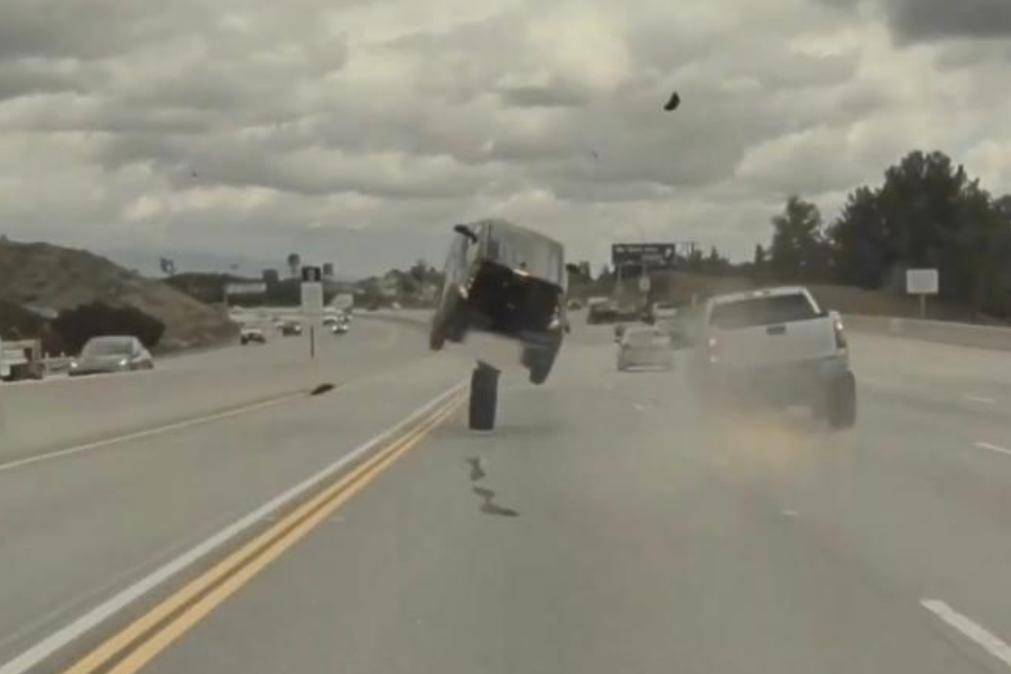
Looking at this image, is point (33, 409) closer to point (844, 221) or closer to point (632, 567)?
point (632, 567)

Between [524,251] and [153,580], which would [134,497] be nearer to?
[153,580]

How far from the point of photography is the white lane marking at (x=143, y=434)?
2622 cm

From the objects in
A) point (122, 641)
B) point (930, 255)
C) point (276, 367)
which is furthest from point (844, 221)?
point (122, 641)

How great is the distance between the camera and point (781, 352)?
28516 mm

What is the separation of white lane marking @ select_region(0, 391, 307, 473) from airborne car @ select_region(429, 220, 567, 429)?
5039 mm

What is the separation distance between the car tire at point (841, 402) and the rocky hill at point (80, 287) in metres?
112

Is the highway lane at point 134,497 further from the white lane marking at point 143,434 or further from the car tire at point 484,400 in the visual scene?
the car tire at point 484,400

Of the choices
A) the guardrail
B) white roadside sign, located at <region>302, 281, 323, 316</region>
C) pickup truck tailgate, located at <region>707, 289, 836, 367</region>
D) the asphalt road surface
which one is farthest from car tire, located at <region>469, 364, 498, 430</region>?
the guardrail

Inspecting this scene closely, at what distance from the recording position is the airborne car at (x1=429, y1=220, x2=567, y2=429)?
1235 inches

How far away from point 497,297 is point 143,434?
6196 millimetres

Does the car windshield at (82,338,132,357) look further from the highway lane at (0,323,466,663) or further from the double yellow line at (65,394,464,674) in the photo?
the double yellow line at (65,394,464,674)

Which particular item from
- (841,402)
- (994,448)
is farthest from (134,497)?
(841,402)

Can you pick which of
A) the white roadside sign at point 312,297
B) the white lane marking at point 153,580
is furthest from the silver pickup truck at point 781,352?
the white roadside sign at point 312,297

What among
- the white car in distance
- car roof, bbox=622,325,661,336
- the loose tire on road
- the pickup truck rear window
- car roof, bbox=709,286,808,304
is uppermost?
car roof, bbox=709,286,808,304
